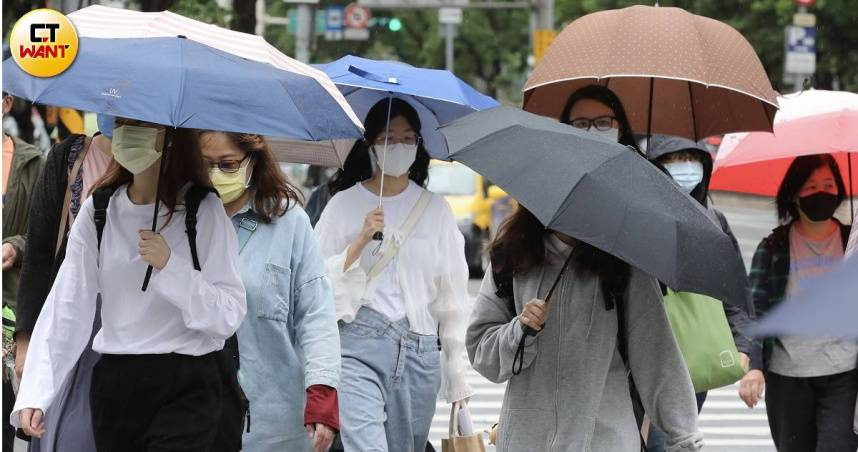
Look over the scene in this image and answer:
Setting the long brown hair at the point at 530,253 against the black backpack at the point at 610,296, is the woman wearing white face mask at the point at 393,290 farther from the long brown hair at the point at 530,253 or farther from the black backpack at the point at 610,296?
the long brown hair at the point at 530,253

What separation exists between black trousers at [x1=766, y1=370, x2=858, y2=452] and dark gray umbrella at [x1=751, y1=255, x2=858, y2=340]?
502 centimetres

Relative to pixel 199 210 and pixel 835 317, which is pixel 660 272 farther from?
pixel 835 317

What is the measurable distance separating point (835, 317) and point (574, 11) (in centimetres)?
4265

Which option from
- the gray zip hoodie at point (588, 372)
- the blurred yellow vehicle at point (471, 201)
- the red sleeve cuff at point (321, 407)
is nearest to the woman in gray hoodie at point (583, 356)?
the gray zip hoodie at point (588, 372)

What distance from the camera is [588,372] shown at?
4.67 metres

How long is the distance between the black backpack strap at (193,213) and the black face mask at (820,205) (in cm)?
322

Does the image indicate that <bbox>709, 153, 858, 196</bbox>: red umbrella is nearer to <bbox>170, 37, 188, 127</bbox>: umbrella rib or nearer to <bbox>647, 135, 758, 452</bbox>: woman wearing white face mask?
<bbox>647, 135, 758, 452</bbox>: woman wearing white face mask

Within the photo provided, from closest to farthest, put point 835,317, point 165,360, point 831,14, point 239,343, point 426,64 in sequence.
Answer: point 835,317 < point 165,360 < point 239,343 < point 831,14 < point 426,64

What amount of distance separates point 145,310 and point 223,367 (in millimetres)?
309

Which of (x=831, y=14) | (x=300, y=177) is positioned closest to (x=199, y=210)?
(x=831, y=14)

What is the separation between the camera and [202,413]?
4.55m

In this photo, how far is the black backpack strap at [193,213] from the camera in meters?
4.57

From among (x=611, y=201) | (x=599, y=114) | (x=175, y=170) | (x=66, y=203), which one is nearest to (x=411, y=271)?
(x=66, y=203)

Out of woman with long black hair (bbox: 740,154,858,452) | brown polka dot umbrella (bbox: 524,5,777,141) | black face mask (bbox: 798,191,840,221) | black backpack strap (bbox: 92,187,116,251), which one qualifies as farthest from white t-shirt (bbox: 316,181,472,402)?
black backpack strap (bbox: 92,187,116,251)
